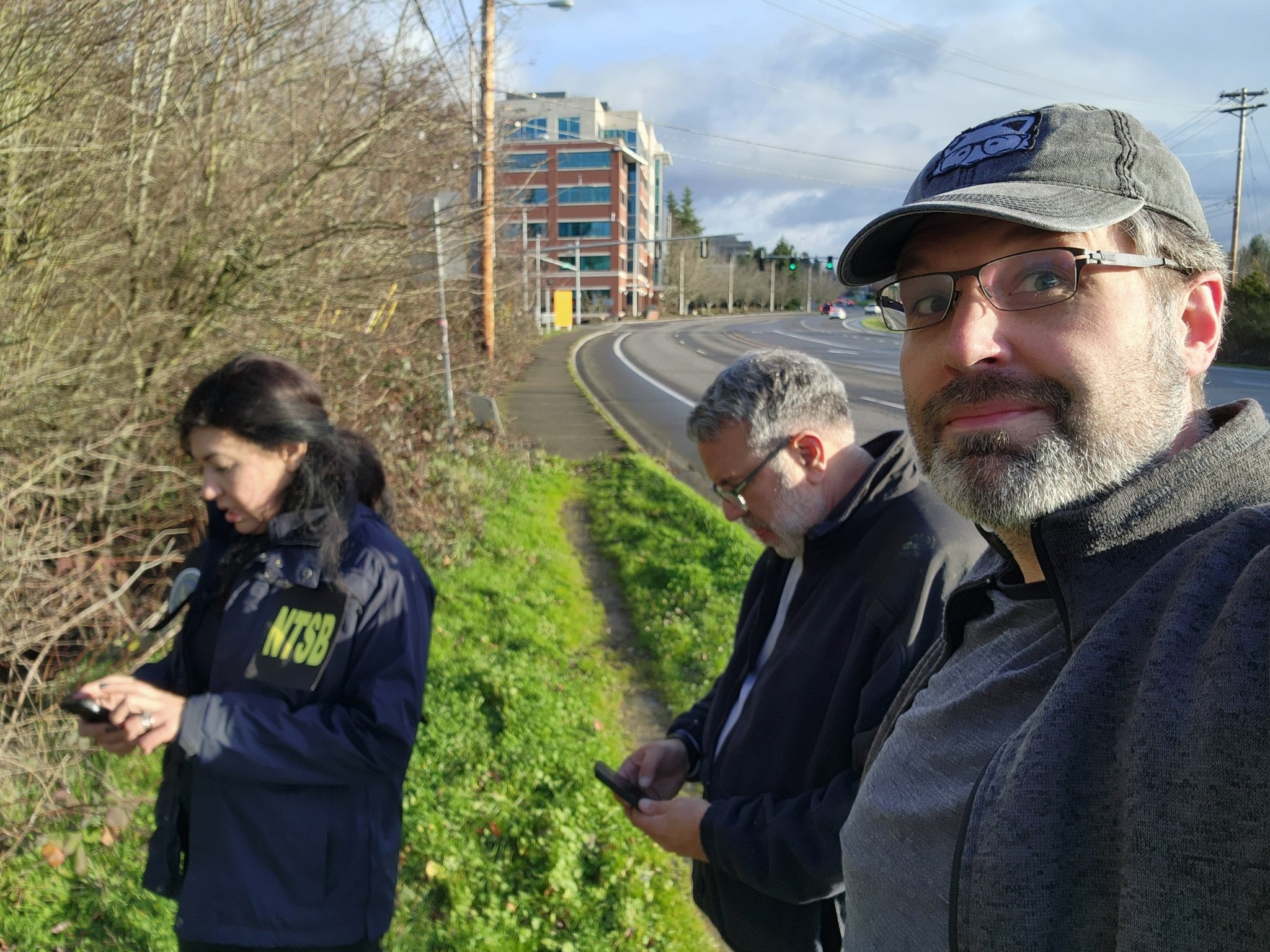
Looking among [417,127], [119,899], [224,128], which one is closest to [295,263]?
[224,128]

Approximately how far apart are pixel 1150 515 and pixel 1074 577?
101mm

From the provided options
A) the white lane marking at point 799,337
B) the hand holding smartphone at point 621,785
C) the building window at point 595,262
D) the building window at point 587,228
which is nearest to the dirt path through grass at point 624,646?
the hand holding smartphone at point 621,785

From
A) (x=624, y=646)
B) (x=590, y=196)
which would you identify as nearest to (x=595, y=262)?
(x=590, y=196)

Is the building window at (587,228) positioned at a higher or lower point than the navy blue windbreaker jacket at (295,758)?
higher

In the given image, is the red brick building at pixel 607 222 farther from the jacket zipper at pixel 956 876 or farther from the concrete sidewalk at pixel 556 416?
the jacket zipper at pixel 956 876

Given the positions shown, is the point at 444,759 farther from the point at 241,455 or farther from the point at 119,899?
the point at 241,455

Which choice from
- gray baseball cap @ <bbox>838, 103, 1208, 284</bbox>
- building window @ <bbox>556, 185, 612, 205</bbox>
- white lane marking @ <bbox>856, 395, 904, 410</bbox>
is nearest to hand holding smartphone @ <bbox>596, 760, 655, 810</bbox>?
gray baseball cap @ <bbox>838, 103, 1208, 284</bbox>

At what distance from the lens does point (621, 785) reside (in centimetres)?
248

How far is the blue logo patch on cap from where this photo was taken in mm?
1205

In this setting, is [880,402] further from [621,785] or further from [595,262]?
[595,262]

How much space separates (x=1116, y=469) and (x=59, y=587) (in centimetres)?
460

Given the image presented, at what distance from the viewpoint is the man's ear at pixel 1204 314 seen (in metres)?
1.16

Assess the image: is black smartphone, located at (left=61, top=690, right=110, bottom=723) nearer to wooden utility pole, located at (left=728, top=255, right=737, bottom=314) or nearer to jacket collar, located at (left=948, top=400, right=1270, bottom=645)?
jacket collar, located at (left=948, top=400, right=1270, bottom=645)

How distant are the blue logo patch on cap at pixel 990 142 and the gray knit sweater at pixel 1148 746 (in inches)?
18.4
